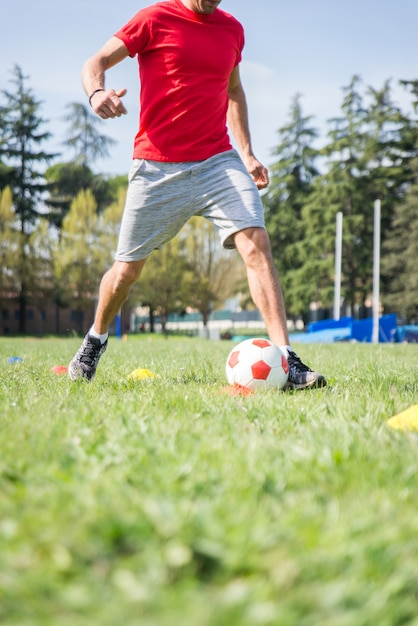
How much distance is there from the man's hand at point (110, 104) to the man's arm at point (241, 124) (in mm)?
1322

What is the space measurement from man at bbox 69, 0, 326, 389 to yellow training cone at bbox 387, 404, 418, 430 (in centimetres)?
139

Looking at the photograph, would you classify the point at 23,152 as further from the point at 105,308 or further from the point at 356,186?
the point at 105,308

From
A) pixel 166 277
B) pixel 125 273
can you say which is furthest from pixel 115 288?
pixel 166 277

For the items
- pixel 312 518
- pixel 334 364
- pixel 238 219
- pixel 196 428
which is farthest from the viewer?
pixel 334 364

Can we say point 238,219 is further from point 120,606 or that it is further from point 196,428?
point 120,606

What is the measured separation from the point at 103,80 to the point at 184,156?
0.68 meters

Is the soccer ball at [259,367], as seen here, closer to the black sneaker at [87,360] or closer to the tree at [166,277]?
the black sneaker at [87,360]

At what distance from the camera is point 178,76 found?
12.9ft

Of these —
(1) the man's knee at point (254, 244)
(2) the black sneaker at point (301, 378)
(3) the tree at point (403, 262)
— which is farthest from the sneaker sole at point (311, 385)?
(3) the tree at point (403, 262)

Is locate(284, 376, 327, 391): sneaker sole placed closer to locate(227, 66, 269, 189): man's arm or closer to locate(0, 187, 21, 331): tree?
locate(227, 66, 269, 189): man's arm

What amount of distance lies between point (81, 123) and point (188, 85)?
3784 cm

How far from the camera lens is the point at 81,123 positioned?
39.4 metres

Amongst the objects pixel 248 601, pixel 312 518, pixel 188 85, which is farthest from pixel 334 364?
pixel 248 601

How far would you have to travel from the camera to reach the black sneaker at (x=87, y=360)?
408cm
